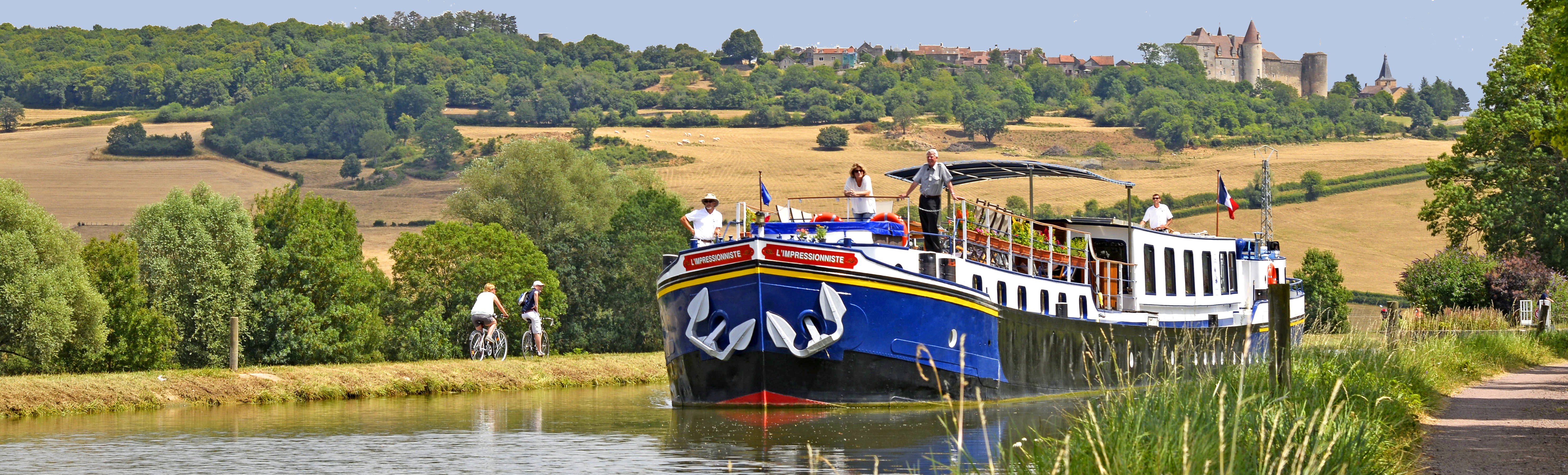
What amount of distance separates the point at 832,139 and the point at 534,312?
527 ft

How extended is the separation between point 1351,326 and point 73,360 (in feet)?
90.0

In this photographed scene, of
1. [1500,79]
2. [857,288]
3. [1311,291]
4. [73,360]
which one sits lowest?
[1311,291]

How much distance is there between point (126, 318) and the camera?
3766 centimetres

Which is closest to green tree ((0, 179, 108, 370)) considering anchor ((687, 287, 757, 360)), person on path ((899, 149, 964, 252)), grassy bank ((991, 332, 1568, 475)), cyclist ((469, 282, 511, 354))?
cyclist ((469, 282, 511, 354))

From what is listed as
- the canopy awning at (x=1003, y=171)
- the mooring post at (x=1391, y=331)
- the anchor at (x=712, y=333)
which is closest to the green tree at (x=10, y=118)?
the canopy awning at (x=1003, y=171)

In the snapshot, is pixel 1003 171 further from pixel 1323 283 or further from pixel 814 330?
pixel 1323 283

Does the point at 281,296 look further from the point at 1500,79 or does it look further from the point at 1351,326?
the point at 1500,79

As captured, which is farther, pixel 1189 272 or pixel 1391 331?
pixel 1189 272

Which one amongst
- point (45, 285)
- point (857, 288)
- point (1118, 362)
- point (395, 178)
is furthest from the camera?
point (395, 178)

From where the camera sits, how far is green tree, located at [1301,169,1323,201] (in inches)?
5940

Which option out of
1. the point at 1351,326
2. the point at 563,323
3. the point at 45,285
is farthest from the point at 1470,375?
the point at 563,323

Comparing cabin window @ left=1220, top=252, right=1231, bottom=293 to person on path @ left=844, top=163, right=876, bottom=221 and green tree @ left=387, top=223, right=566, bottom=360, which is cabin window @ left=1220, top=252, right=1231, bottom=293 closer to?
person on path @ left=844, top=163, right=876, bottom=221

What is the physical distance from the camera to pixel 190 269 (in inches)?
1635

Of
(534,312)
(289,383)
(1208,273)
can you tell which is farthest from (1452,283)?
(289,383)
